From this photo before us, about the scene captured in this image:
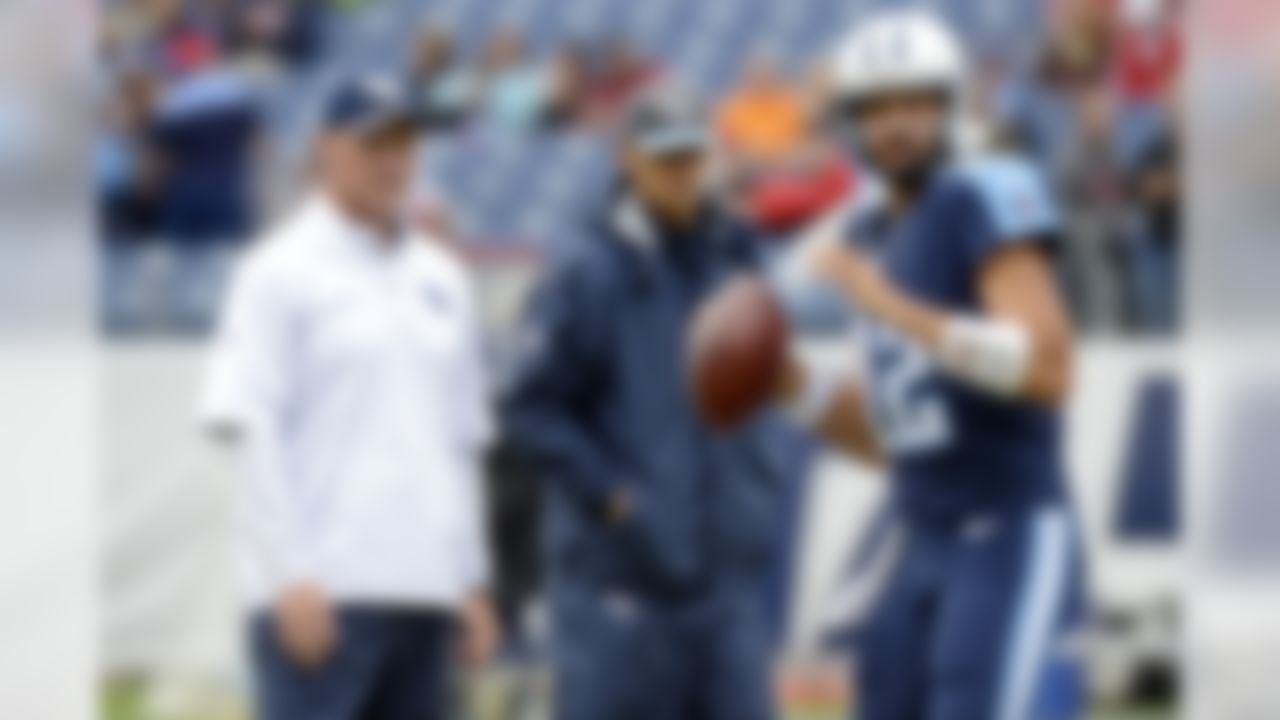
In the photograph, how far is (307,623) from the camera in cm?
504

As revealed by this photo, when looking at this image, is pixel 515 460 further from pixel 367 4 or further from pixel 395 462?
pixel 367 4

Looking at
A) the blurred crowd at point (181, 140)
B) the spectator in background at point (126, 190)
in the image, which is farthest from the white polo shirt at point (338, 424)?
the spectator in background at point (126, 190)

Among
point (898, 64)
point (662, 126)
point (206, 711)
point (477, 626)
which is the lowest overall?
point (477, 626)

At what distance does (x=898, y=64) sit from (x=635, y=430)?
0.97m

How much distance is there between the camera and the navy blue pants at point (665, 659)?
18.4ft

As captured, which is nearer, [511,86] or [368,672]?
[368,672]

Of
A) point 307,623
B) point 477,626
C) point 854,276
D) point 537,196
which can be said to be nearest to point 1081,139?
point 537,196

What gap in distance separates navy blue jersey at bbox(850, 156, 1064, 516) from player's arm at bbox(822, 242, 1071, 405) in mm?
34

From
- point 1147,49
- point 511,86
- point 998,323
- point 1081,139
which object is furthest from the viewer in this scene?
point 511,86

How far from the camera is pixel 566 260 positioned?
5.76 meters

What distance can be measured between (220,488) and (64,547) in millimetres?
8360

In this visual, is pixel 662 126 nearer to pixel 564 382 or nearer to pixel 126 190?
pixel 564 382

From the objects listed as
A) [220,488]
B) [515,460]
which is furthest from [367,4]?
[515,460]

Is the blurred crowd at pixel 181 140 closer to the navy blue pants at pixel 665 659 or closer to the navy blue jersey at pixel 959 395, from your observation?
the navy blue pants at pixel 665 659
